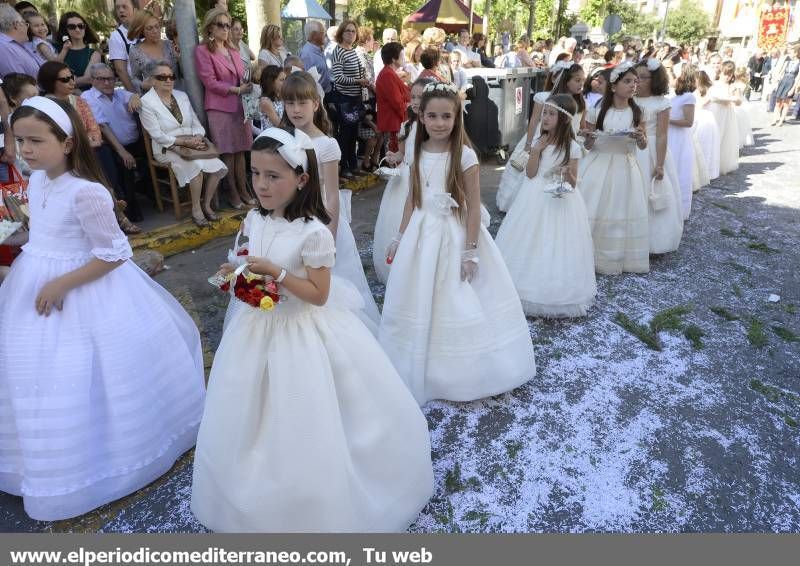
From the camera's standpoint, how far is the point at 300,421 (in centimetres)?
213

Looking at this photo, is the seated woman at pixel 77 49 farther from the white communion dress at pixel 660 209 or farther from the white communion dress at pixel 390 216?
the white communion dress at pixel 660 209

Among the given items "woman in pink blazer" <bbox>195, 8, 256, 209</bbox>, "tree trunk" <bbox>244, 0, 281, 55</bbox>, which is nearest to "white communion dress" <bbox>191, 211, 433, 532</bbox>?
"woman in pink blazer" <bbox>195, 8, 256, 209</bbox>

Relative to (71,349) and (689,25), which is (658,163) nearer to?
(71,349)

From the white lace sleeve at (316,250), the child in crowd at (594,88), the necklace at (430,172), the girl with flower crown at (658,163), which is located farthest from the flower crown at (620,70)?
the white lace sleeve at (316,250)

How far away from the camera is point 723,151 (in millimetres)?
9742

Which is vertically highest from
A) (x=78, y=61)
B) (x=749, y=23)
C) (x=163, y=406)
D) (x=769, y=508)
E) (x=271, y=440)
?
(x=749, y=23)

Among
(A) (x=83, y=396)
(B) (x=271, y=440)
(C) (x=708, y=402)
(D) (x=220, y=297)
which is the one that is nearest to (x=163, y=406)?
(A) (x=83, y=396)

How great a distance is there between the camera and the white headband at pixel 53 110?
7.84 feet

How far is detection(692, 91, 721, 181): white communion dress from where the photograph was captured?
902cm

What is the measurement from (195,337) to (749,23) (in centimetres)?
6463

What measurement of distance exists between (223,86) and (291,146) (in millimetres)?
4512

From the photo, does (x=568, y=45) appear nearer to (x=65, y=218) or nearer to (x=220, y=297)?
(x=220, y=297)

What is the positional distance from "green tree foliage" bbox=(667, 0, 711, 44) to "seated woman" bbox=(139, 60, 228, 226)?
59791 millimetres

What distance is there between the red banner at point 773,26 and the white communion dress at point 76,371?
33308mm
